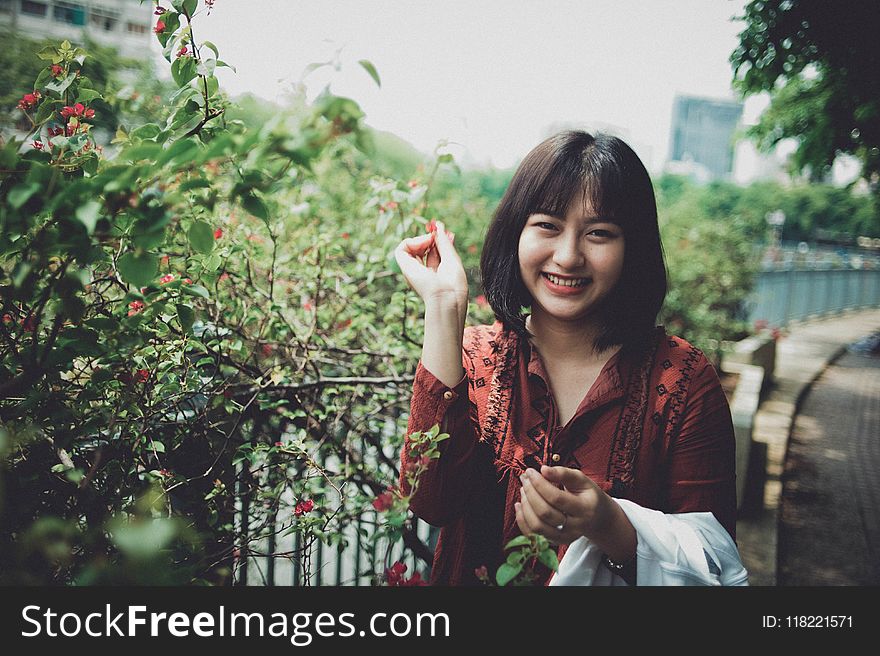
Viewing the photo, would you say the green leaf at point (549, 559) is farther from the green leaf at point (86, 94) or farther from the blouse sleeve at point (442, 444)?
the green leaf at point (86, 94)

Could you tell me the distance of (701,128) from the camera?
70.7 feet

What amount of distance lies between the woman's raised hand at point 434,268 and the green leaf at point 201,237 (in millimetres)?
526

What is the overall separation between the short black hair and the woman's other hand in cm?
55

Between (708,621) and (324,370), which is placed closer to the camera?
(708,621)

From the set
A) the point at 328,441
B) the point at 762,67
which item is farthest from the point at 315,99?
the point at 762,67

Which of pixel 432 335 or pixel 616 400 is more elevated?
pixel 432 335

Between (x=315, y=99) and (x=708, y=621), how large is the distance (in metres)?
1.03

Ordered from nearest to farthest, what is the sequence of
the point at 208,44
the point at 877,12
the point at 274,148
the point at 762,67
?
the point at 274,148 → the point at 208,44 → the point at 877,12 → the point at 762,67

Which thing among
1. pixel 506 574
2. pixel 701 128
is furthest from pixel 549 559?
pixel 701 128

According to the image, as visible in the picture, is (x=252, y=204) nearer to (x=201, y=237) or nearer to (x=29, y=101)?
(x=201, y=237)

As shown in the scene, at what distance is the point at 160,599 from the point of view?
814 mm

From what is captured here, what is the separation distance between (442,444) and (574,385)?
40 centimetres

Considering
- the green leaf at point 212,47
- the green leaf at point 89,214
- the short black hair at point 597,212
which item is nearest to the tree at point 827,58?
the short black hair at point 597,212

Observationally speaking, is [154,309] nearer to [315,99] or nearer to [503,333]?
[315,99]
